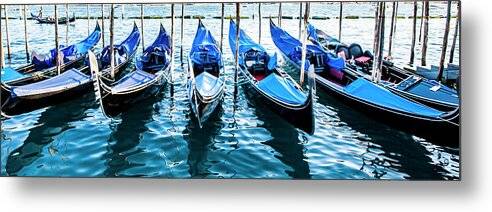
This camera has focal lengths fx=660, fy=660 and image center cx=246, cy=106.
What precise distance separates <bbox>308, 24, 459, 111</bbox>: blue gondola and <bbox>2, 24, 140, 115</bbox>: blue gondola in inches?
34.8

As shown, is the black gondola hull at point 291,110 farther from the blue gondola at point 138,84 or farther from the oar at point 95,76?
the oar at point 95,76

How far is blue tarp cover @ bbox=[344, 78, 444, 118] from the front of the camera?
3.00 meters

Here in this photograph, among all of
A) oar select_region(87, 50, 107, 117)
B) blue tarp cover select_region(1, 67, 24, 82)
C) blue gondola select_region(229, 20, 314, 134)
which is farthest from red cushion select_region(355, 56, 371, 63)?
blue tarp cover select_region(1, 67, 24, 82)

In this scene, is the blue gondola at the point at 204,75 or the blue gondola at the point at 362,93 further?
the blue gondola at the point at 204,75

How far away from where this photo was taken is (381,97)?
119 inches

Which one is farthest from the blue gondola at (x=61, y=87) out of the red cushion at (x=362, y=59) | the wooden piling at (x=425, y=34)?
the wooden piling at (x=425, y=34)

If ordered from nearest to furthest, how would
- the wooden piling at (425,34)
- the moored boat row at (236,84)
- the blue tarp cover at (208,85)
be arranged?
1. the wooden piling at (425,34)
2. the moored boat row at (236,84)
3. the blue tarp cover at (208,85)

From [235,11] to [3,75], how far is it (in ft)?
3.78

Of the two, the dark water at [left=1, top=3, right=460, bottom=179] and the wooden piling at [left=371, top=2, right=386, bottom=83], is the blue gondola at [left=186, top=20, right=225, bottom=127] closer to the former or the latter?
the dark water at [left=1, top=3, right=460, bottom=179]

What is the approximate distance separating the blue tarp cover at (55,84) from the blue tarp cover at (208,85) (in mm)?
537

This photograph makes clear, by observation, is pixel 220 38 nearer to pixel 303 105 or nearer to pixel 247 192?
pixel 303 105

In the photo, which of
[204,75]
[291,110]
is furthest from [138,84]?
[291,110]

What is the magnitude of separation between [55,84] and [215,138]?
83 cm

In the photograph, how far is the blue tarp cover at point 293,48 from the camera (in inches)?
120
